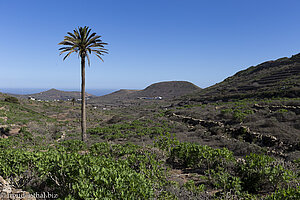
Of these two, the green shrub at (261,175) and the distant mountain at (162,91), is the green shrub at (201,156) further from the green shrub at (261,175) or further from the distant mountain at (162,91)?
the distant mountain at (162,91)

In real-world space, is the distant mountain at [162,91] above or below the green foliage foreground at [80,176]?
above

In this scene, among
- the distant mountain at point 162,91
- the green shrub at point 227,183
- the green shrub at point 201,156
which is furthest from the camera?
the distant mountain at point 162,91

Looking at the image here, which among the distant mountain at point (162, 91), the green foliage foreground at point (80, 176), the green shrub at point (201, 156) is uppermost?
the distant mountain at point (162, 91)

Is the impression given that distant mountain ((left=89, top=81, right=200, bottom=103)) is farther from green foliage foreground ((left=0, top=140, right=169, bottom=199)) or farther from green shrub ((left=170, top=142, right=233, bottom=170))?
green foliage foreground ((left=0, top=140, right=169, bottom=199))

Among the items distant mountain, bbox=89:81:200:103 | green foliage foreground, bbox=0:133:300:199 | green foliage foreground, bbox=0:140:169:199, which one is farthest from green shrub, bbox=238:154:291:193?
distant mountain, bbox=89:81:200:103

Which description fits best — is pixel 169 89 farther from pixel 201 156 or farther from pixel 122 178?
pixel 122 178

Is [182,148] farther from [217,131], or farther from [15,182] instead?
[217,131]

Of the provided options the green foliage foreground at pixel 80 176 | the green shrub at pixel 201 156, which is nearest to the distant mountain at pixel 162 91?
the green shrub at pixel 201 156

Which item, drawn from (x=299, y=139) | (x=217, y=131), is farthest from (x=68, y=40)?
(x=299, y=139)

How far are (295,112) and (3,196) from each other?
1976cm

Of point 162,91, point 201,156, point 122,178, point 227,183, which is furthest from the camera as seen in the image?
point 162,91

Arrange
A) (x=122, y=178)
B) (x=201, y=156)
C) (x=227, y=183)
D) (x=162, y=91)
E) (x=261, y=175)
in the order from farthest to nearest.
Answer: (x=162, y=91) < (x=201, y=156) < (x=261, y=175) < (x=227, y=183) < (x=122, y=178)

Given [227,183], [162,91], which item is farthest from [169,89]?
[227,183]

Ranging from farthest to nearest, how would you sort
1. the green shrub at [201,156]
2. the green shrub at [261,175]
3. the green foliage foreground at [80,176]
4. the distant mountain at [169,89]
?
the distant mountain at [169,89], the green shrub at [201,156], the green shrub at [261,175], the green foliage foreground at [80,176]
